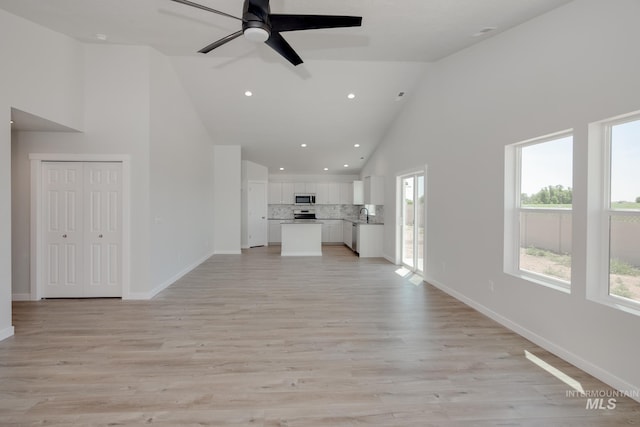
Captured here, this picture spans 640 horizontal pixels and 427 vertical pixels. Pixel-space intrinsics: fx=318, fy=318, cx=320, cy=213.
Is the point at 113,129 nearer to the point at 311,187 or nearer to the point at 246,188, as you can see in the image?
the point at 246,188

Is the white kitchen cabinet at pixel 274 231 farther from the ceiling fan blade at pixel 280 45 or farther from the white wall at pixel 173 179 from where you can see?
the ceiling fan blade at pixel 280 45

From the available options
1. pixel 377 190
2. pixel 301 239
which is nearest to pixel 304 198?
pixel 301 239

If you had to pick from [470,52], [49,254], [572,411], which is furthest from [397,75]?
[49,254]

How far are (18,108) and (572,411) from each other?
18.8 ft

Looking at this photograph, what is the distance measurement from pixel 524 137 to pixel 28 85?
5.51 m

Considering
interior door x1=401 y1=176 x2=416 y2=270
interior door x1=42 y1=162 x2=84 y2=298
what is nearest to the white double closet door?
interior door x1=42 y1=162 x2=84 y2=298

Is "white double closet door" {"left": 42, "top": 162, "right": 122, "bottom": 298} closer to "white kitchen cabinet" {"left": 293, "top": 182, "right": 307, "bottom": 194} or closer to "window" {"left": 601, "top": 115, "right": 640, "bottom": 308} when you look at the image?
"window" {"left": 601, "top": 115, "right": 640, "bottom": 308}

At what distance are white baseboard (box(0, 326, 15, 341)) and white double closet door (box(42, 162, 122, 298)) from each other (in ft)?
4.22

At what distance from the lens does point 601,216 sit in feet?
8.72

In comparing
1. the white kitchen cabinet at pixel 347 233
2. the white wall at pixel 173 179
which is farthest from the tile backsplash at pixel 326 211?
the white wall at pixel 173 179

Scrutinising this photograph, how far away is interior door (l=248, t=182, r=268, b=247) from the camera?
10289 mm

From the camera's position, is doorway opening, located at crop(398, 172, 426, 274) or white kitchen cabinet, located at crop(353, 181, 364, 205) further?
white kitchen cabinet, located at crop(353, 181, 364, 205)

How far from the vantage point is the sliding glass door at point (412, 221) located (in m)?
6.25

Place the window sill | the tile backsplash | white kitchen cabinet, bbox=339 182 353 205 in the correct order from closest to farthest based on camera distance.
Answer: the window sill < white kitchen cabinet, bbox=339 182 353 205 < the tile backsplash
